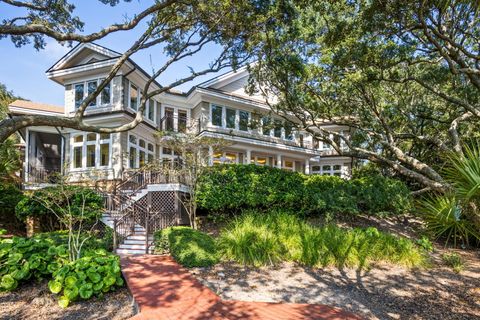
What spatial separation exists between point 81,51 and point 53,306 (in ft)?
55.3

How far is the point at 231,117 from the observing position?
2166cm

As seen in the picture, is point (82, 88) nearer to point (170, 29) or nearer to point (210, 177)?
point (170, 29)

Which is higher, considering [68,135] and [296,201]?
[68,135]

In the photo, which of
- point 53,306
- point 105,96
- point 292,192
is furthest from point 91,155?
point 53,306

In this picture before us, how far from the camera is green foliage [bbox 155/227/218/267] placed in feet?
24.4

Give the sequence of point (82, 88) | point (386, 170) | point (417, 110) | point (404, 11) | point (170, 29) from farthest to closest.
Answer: point (386, 170) → point (82, 88) → point (417, 110) → point (170, 29) → point (404, 11)

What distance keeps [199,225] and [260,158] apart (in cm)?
1183

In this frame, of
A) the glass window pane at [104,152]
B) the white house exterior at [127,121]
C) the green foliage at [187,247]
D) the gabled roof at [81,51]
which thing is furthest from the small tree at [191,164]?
the gabled roof at [81,51]

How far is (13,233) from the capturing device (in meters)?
12.3

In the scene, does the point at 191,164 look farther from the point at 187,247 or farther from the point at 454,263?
the point at 454,263

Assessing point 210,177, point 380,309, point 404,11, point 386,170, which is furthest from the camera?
point 386,170

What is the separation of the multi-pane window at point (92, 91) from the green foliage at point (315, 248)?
1308 cm

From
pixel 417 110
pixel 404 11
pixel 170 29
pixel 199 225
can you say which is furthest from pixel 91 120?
pixel 417 110

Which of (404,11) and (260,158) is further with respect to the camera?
(260,158)
